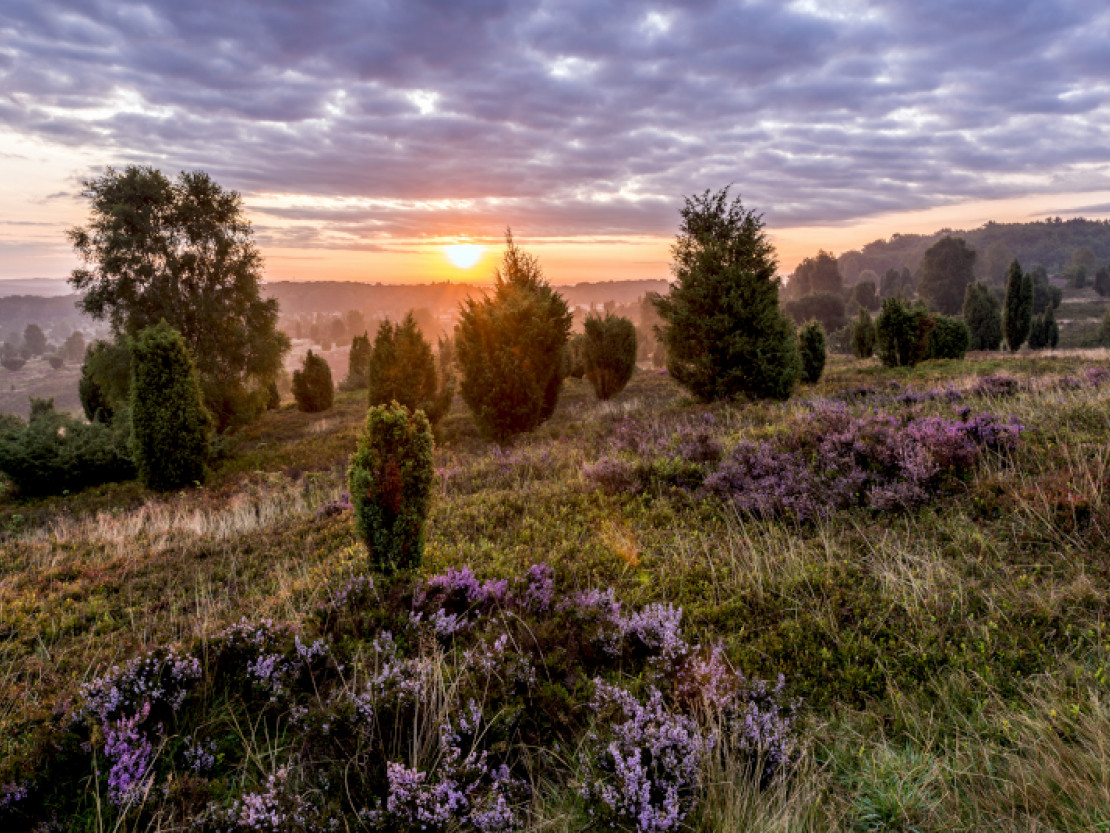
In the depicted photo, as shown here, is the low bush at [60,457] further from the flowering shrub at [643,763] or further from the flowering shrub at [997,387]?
the flowering shrub at [997,387]

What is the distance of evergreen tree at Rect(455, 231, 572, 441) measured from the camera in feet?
46.2

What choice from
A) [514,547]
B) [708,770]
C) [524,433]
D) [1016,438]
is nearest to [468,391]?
[524,433]

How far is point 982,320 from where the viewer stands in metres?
41.1

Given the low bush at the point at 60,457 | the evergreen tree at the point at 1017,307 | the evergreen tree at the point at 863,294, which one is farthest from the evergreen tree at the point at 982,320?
the low bush at the point at 60,457

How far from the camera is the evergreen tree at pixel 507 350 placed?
14.1 metres

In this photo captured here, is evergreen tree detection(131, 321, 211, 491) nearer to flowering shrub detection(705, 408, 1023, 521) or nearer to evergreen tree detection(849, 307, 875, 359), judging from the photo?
flowering shrub detection(705, 408, 1023, 521)

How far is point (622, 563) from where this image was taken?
493 cm

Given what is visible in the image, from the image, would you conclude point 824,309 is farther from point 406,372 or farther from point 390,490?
point 390,490

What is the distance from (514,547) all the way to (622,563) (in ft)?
4.09

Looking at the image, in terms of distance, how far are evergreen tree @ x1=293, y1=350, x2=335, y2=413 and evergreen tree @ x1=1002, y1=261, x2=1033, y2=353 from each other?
Result: 43620 mm

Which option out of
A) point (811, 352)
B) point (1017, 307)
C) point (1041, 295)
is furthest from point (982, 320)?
point (1041, 295)

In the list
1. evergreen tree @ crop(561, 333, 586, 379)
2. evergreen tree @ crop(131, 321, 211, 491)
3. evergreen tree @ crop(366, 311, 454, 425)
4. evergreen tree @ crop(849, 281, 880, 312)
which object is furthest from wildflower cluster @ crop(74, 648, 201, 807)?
evergreen tree @ crop(849, 281, 880, 312)

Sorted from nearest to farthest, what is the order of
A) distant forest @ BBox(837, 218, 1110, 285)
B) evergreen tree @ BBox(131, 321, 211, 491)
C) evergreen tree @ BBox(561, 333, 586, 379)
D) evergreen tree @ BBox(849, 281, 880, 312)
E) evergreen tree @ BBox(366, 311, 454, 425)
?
evergreen tree @ BBox(131, 321, 211, 491)
evergreen tree @ BBox(366, 311, 454, 425)
evergreen tree @ BBox(561, 333, 586, 379)
evergreen tree @ BBox(849, 281, 880, 312)
distant forest @ BBox(837, 218, 1110, 285)

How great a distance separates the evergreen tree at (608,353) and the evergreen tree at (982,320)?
35589 mm
